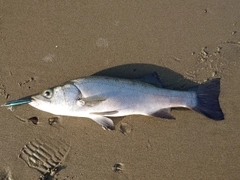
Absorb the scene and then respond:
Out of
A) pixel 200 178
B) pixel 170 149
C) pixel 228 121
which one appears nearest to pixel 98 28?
pixel 170 149

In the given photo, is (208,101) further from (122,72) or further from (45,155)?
(45,155)

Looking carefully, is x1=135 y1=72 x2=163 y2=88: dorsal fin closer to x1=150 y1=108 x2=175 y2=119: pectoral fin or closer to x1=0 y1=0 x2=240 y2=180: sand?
x1=0 y1=0 x2=240 y2=180: sand

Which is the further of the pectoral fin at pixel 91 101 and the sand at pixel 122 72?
the sand at pixel 122 72

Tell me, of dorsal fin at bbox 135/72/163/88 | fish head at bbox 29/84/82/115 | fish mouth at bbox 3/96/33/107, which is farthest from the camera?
dorsal fin at bbox 135/72/163/88

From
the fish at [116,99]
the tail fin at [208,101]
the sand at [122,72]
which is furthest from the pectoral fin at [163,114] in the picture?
the tail fin at [208,101]

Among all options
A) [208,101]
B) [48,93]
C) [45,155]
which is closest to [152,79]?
[208,101]

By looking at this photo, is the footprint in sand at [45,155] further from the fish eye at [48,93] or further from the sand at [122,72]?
the fish eye at [48,93]

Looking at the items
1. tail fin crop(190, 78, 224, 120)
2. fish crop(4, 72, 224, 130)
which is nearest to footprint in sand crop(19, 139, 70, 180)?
fish crop(4, 72, 224, 130)
